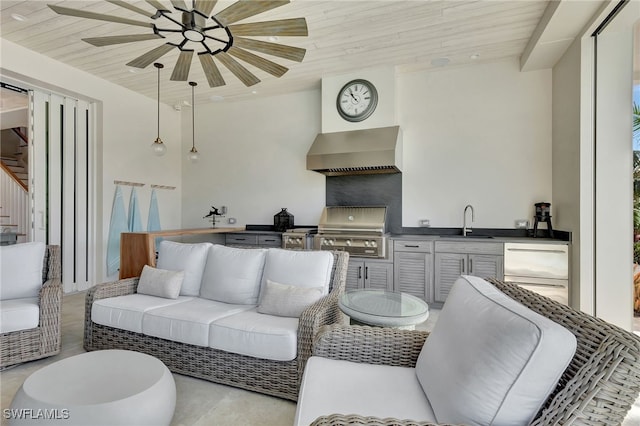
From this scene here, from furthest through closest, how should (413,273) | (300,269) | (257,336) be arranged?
(413,273) < (300,269) < (257,336)

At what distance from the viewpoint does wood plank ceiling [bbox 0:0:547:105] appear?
9.89 feet

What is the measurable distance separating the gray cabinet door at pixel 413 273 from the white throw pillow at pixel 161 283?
2441mm

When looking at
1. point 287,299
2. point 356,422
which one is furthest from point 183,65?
point 356,422

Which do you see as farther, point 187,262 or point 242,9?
point 187,262

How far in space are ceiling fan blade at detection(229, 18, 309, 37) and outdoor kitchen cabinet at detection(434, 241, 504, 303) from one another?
9.07 feet

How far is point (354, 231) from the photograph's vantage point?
4.30 m

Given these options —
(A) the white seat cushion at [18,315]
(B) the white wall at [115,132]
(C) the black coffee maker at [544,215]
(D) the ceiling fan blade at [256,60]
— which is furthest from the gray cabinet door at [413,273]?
(B) the white wall at [115,132]

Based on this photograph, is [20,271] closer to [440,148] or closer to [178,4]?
[178,4]

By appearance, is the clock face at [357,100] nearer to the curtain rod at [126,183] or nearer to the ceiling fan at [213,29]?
the ceiling fan at [213,29]

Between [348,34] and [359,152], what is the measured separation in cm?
135

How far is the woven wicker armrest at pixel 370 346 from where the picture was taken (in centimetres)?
155

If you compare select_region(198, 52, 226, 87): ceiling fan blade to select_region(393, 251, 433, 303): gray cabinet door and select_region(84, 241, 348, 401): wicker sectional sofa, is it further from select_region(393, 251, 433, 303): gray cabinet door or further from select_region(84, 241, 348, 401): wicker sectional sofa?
select_region(393, 251, 433, 303): gray cabinet door

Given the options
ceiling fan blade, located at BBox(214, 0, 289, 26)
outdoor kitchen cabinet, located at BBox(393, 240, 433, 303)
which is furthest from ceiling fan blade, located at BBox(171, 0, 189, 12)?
outdoor kitchen cabinet, located at BBox(393, 240, 433, 303)

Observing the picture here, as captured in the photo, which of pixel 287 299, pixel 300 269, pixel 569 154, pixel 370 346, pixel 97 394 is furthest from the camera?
pixel 569 154
